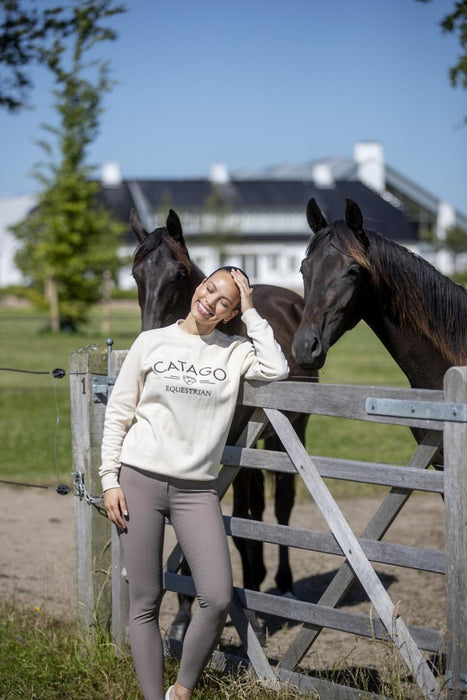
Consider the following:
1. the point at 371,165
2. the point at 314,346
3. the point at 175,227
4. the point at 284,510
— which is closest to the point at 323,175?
the point at 371,165

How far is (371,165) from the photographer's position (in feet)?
213

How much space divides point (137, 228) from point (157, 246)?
43cm

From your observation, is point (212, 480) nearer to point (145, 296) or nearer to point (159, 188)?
point (145, 296)

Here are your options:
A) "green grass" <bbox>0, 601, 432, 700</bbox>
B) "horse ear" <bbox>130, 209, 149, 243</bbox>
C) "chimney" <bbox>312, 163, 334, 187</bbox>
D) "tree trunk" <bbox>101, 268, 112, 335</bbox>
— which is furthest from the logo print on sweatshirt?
"chimney" <bbox>312, 163, 334, 187</bbox>

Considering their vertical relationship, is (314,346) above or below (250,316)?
below

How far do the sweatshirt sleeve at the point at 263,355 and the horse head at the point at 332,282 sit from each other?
0.71ft

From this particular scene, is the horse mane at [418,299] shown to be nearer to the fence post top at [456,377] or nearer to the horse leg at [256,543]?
the fence post top at [456,377]

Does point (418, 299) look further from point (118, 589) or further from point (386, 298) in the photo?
point (118, 589)

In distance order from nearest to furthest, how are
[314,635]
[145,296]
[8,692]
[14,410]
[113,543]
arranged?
1. [314,635]
2. [8,692]
3. [113,543]
4. [145,296]
5. [14,410]

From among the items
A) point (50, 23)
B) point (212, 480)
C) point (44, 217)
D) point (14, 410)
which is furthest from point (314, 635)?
point (44, 217)

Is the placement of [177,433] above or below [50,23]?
below

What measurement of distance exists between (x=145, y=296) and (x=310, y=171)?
7497cm

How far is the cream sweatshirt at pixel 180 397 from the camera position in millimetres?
3324

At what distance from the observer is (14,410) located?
14188mm
